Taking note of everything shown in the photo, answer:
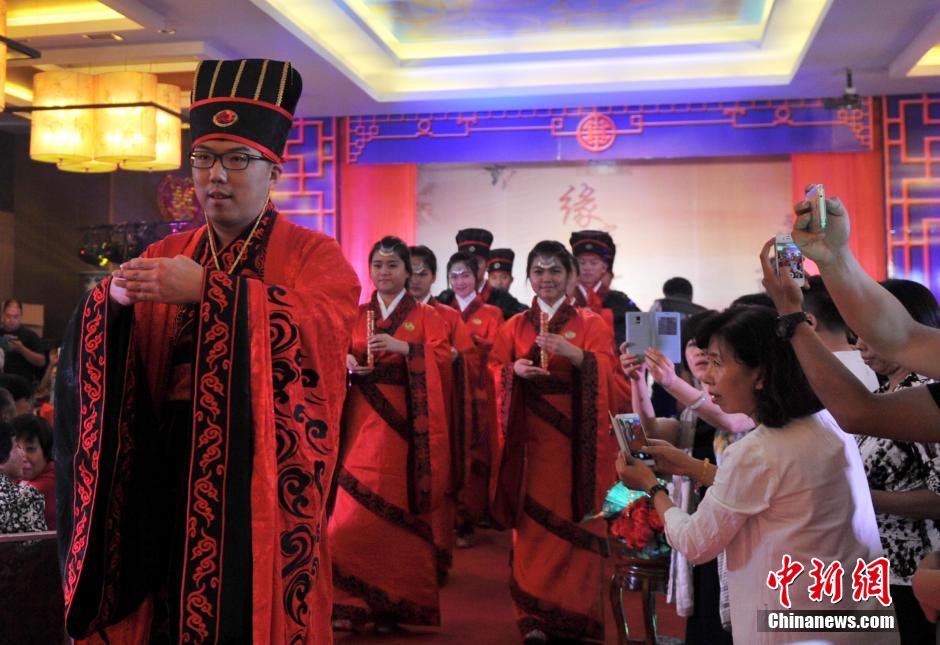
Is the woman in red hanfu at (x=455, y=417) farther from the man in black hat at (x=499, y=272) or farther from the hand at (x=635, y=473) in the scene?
the hand at (x=635, y=473)

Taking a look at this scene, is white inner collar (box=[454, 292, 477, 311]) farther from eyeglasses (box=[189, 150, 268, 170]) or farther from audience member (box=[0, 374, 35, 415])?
eyeglasses (box=[189, 150, 268, 170])

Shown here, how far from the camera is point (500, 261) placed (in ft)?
22.3

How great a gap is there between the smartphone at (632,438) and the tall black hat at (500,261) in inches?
182

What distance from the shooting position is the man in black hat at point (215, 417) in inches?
63.8

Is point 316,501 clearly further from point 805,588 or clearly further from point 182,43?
point 182,43

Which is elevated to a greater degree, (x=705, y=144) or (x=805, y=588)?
(x=705, y=144)

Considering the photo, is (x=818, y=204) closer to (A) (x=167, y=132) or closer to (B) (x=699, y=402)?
(B) (x=699, y=402)

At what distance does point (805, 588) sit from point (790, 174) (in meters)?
7.53

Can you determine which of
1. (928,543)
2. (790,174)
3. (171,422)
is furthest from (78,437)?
(790,174)

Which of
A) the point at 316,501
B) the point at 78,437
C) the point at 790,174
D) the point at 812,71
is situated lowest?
the point at 316,501

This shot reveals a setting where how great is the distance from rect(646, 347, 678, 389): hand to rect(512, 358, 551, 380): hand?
3.07 ft

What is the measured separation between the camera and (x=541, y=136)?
8625mm

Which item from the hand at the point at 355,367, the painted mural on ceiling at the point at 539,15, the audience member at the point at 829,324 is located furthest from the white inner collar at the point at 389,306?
the painted mural on ceiling at the point at 539,15

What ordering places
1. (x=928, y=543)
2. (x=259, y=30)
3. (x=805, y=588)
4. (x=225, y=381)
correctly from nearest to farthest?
(x=225, y=381) < (x=805, y=588) < (x=928, y=543) < (x=259, y=30)
